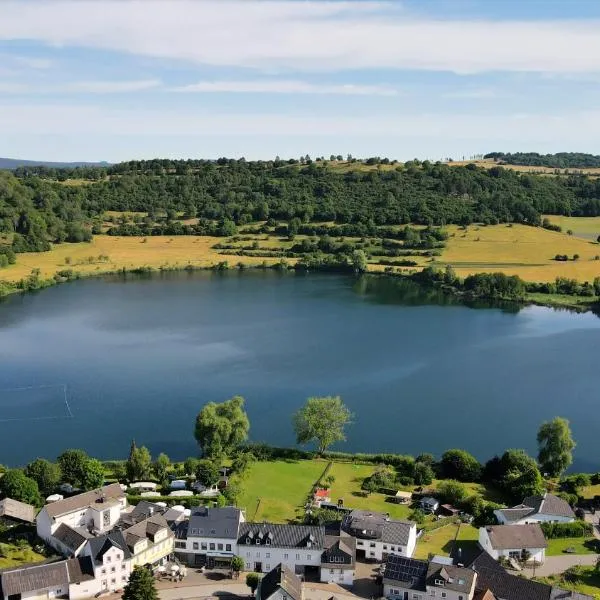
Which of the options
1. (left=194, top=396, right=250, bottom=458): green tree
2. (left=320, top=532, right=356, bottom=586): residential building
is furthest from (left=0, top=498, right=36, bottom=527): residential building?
(left=320, top=532, right=356, bottom=586): residential building

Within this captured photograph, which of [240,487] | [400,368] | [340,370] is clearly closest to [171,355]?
[340,370]

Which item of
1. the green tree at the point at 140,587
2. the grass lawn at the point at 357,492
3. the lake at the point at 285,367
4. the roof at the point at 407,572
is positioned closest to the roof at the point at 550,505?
the grass lawn at the point at 357,492

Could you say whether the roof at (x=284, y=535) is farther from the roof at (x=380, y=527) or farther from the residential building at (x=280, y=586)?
the residential building at (x=280, y=586)

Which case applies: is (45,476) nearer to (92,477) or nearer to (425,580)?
(92,477)

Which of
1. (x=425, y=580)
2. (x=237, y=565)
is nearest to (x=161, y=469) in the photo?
(x=237, y=565)

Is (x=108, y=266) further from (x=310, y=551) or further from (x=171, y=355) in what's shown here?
(x=310, y=551)

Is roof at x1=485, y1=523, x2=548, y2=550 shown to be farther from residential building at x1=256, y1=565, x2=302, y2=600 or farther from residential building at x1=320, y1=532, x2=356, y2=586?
residential building at x1=256, y1=565, x2=302, y2=600
